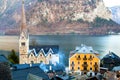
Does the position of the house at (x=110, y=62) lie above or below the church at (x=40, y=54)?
below

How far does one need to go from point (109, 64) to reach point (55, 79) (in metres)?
15.1

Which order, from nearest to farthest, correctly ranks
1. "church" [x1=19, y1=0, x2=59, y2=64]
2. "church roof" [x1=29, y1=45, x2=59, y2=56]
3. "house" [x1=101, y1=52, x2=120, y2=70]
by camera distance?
"house" [x1=101, y1=52, x2=120, y2=70] → "church" [x1=19, y1=0, x2=59, y2=64] → "church roof" [x1=29, y1=45, x2=59, y2=56]

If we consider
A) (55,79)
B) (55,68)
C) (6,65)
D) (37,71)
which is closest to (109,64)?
(55,68)

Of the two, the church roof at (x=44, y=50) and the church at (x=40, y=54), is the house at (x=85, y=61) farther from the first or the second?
the church roof at (x=44, y=50)

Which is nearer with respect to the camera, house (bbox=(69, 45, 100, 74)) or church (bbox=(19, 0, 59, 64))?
house (bbox=(69, 45, 100, 74))

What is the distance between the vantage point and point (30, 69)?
41.2 feet

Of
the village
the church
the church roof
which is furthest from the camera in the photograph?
the church roof

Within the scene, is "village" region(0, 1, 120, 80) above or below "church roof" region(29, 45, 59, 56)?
below

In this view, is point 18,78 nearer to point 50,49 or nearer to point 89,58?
point 89,58

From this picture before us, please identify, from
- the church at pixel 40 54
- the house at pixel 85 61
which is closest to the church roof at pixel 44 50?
the church at pixel 40 54

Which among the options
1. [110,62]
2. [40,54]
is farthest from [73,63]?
[40,54]

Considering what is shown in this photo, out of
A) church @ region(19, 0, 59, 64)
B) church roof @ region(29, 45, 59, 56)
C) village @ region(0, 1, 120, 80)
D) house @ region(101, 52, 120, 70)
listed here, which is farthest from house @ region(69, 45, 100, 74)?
church roof @ region(29, 45, 59, 56)

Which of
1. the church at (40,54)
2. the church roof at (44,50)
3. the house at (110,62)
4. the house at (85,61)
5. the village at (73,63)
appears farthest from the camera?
the church roof at (44,50)

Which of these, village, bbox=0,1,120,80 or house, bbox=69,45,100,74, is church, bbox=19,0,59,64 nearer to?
village, bbox=0,1,120,80
